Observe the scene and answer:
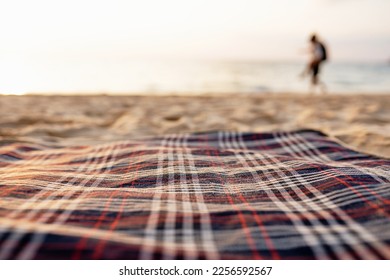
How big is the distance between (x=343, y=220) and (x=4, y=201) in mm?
1197

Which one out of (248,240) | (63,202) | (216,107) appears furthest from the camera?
(216,107)

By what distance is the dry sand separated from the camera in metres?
3.04

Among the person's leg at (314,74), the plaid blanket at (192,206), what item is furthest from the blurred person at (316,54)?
the plaid blanket at (192,206)

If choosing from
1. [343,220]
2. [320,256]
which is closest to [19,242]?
[320,256]

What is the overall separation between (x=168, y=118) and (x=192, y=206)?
280 cm

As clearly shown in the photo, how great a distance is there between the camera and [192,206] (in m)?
1.32

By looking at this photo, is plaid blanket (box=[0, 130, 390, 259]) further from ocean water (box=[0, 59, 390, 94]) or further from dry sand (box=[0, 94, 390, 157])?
ocean water (box=[0, 59, 390, 94])

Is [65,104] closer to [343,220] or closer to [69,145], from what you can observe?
[69,145]

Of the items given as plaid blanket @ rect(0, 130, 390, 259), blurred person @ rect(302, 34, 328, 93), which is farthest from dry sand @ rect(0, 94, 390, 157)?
blurred person @ rect(302, 34, 328, 93)

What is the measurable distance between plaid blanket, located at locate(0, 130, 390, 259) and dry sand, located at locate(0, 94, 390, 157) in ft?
2.95

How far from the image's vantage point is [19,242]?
3.23 feet

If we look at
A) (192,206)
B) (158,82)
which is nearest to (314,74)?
(192,206)

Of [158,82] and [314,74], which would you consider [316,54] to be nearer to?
[314,74]
